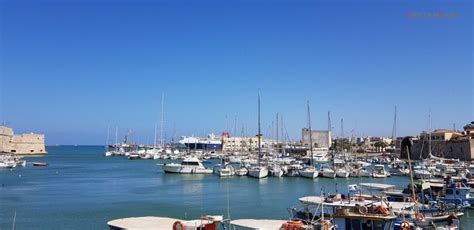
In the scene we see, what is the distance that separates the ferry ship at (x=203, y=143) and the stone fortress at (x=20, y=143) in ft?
174

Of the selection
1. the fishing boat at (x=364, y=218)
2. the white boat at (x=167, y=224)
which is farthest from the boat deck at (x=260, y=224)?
the fishing boat at (x=364, y=218)

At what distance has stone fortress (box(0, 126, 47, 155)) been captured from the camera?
12838 centimetres

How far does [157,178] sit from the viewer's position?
62.8 metres

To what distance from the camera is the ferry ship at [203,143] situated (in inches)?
6736

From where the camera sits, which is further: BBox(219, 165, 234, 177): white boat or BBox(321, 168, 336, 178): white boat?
BBox(219, 165, 234, 177): white boat

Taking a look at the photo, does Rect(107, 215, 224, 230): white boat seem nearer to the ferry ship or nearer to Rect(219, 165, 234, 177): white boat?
Rect(219, 165, 234, 177): white boat

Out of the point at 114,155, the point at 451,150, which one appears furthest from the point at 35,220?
the point at 114,155

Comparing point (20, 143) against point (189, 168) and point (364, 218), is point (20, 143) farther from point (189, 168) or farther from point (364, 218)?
point (364, 218)

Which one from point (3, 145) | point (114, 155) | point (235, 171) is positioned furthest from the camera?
point (114, 155)

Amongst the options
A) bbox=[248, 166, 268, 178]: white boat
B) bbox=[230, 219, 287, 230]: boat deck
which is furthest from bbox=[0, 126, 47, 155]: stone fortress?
bbox=[230, 219, 287, 230]: boat deck

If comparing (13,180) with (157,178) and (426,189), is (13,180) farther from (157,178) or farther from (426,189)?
(426,189)

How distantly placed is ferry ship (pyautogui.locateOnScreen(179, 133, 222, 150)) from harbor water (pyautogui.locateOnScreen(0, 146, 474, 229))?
107m

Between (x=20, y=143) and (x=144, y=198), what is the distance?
116m

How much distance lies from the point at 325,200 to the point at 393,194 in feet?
34.0
